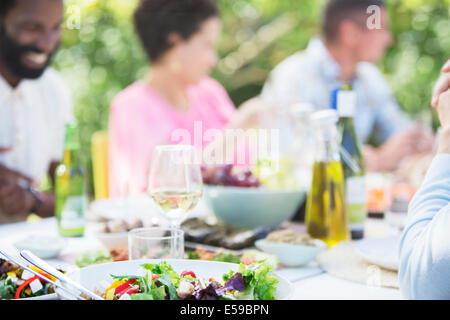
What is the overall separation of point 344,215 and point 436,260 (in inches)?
16.9

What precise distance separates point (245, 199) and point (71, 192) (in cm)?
35

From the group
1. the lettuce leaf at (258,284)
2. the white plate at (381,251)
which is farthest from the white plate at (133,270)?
the white plate at (381,251)

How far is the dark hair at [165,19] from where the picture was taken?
249 centimetres

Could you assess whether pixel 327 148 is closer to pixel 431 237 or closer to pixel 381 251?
pixel 381 251

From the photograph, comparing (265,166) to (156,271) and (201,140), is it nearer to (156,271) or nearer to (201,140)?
(156,271)

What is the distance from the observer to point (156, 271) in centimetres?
58

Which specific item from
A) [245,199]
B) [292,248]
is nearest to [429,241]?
[292,248]

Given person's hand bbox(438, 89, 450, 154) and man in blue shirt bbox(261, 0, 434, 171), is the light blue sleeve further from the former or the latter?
man in blue shirt bbox(261, 0, 434, 171)

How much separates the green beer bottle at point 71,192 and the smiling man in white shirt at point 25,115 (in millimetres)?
1072

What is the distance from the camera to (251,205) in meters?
1.03

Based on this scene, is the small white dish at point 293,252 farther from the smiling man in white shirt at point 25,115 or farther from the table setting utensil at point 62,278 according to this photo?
the smiling man in white shirt at point 25,115

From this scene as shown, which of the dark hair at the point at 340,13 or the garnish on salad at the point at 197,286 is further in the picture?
the dark hair at the point at 340,13

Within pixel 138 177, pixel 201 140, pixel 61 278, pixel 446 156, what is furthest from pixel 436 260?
pixel 201 140

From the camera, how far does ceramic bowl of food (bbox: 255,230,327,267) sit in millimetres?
789
